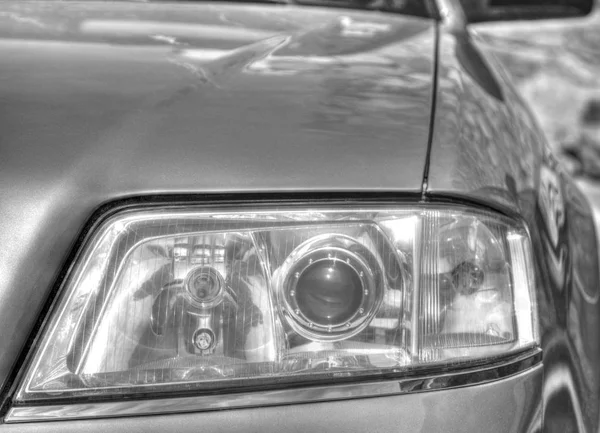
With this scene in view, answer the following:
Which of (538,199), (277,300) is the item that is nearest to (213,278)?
(277,300)

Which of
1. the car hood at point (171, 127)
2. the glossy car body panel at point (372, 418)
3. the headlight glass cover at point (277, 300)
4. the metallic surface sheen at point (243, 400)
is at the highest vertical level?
the car hood at point (171, 127)

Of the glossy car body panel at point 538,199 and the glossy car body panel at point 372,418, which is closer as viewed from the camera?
the glossy car body panel at point 372,418

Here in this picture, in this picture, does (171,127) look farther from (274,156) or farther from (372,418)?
(372,418)

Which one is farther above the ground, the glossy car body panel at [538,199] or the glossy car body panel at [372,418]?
the glossy car body panel at [538,199]

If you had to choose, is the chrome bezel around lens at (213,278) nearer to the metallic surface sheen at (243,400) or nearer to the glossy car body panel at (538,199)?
the metallic surface sheen at (243,400)

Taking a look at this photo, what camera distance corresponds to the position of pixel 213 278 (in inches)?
44.6

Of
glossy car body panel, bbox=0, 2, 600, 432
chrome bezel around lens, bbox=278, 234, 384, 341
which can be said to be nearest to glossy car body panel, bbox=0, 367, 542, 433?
glossy car body panel, bbox=0, 2, 600, 432

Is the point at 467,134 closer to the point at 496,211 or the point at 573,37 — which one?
the point at 496,211

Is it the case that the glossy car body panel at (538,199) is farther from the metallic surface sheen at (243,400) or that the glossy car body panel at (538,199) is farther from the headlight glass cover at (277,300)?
the metallic surface sheen at (243,400)

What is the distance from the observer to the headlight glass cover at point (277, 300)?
1.10 m

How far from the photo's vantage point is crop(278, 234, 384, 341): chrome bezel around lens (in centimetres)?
113

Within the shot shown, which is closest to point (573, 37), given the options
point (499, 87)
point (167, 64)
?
point (499, 87)

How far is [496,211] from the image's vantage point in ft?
3.85

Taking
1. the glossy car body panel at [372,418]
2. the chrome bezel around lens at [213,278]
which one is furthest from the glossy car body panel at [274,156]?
the chrome bezel around lens at [213,278]
